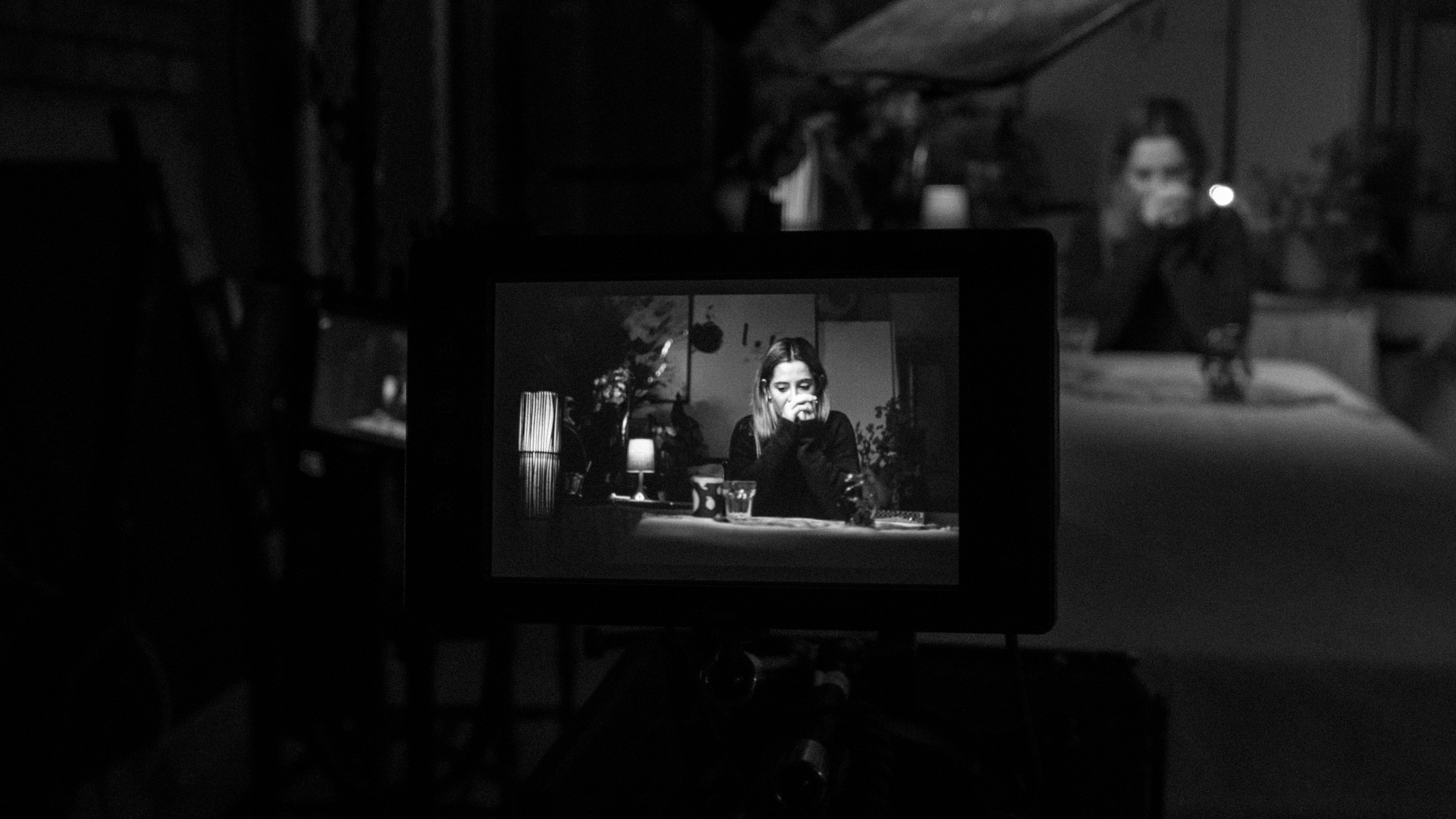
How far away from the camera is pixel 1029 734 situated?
2.36 ft

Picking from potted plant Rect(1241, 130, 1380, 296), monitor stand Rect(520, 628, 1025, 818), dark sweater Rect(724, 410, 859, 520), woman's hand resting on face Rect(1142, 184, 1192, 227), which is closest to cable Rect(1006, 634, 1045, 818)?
monitor stand Rect(520, 628, 1025, 818)

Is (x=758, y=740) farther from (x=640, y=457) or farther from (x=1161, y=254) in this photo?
(x=1161, y=254)

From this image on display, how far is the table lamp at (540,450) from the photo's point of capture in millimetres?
709

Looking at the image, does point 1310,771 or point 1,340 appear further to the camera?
point 1,340

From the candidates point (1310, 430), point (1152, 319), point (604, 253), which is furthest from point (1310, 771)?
point (1152, 319)

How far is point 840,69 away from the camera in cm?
181

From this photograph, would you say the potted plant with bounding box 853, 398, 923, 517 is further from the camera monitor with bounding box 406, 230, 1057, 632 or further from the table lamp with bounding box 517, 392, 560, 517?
the table lamp with bounding box 517, 392, 560, 517

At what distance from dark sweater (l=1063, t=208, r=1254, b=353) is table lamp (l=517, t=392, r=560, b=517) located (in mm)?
2692

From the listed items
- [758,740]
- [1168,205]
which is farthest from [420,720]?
[1168,205]

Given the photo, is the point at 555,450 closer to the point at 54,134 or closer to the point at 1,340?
the point at 1,340

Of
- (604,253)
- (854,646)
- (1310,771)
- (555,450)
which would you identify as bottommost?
(1310,771)

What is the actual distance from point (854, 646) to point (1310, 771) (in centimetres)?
69

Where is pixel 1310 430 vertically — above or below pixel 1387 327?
below

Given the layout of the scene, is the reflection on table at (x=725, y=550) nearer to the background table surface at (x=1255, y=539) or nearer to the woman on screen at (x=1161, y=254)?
the background table surface at (x=1255, y=539)
